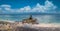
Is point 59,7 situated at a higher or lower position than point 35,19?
higher

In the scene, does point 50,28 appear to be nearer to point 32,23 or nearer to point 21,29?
point 32,23

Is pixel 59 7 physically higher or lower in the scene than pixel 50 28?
higher

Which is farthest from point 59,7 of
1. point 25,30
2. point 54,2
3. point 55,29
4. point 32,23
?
point 25,30

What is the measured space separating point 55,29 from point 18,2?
671 mm

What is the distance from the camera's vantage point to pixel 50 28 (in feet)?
6.10

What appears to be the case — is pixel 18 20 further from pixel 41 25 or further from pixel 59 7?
pixel 59 7

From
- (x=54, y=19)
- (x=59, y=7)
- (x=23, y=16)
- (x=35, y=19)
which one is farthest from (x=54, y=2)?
(x=23, y=16)

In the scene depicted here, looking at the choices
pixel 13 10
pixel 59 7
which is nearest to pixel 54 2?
pixel 59 7

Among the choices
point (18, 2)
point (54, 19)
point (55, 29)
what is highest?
point (18, 2)

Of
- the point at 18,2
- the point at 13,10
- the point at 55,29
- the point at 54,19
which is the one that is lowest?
the point at 55,29

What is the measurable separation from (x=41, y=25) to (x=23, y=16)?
0.97ft

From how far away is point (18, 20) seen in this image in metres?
1.90

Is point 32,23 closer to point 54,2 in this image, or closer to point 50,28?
point 50,28

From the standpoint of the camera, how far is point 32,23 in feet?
6.20
